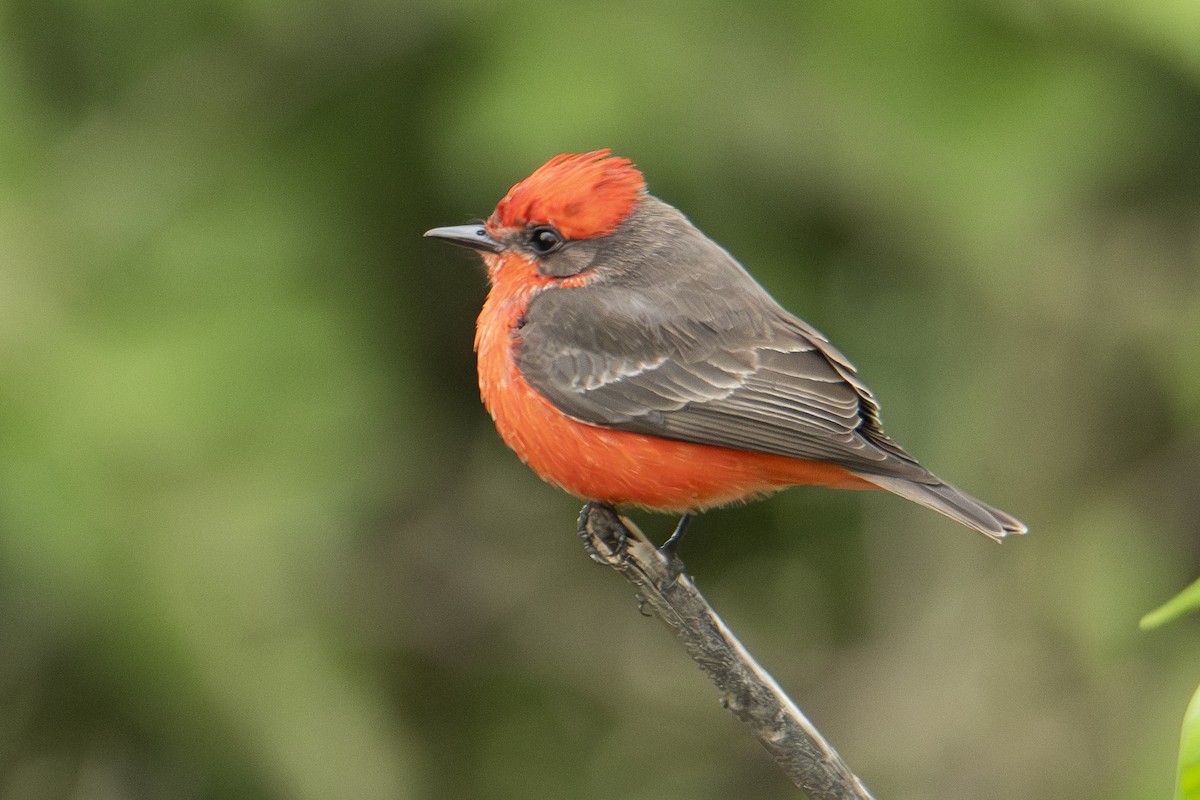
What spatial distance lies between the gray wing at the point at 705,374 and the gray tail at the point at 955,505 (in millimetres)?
25

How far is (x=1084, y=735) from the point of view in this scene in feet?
18.1

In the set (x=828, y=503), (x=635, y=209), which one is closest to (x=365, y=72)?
(x=635, y=209)

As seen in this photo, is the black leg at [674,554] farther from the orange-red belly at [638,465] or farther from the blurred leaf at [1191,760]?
the blurred leaf at [1191,760]

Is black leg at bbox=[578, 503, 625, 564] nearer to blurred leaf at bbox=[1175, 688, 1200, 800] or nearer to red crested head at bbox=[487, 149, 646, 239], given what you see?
red crested head at bbox=[487, 149, 646, 239]

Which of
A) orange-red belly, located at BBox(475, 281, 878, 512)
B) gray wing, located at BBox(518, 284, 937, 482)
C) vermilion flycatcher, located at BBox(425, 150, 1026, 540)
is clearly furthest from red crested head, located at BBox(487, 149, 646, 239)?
orange-red belly, located at BBox(475, 281, 878, 512)

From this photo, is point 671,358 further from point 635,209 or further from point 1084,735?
point 1084,735

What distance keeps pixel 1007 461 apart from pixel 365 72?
2.66m

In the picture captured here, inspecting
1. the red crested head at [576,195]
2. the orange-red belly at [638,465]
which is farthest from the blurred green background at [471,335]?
the orange-red belly at [638,465]

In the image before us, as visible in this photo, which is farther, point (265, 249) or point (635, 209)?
point (265, 249)

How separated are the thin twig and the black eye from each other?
0.99 metres

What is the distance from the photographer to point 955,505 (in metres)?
3.64

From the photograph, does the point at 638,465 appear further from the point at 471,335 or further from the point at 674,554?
the point at 471,335

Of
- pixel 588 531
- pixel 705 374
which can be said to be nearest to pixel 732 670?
pixel 588 531

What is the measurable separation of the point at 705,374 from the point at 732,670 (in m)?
1.10
